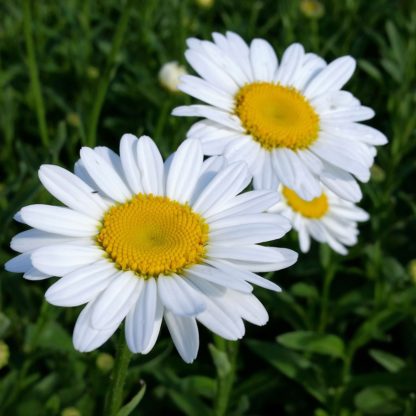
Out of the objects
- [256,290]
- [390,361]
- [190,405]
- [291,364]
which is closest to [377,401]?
[390,361]

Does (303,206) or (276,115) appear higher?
(276,115)

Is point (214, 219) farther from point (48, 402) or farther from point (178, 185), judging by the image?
point (48, 402)

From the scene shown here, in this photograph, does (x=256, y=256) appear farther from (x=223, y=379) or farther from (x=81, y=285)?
(x=223, y=379)

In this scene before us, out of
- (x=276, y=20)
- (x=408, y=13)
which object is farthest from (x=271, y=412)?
(x=408, y=13)

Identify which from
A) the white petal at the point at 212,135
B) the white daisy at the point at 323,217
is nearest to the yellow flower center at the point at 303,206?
the white daisy at the point at 323,217

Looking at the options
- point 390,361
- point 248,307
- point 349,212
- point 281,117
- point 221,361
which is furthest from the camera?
point 349,212

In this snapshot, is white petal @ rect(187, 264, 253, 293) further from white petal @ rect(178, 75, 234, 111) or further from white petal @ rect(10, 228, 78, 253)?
white petal @ rect(178, 75, 234, 111)

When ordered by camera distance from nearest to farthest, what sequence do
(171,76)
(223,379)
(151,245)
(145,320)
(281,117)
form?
(145,320)
(151,245)
(223,379)
(281,117)
(171,76)

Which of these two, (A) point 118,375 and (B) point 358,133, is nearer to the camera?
(A) point 118,375
